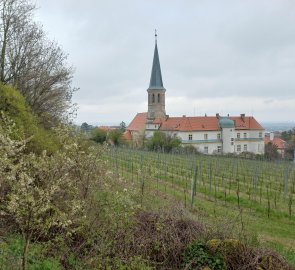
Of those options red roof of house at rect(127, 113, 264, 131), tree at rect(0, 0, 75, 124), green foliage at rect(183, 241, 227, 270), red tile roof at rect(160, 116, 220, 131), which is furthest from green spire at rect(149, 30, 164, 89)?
green foliage at rect(183, 241, 227, 270)

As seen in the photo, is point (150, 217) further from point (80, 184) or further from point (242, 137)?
point (242, 137)

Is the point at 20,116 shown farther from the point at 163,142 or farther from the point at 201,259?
the point at 163,142

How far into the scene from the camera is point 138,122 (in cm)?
8444

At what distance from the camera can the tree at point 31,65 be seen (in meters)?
17.3

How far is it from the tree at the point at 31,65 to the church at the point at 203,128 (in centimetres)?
4441

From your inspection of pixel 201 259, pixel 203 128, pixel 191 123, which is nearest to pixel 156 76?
pixel 191 123

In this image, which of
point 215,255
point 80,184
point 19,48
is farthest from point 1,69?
point 215,255

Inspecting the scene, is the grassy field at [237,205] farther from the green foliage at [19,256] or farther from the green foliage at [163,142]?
the green foliage at [163,142]

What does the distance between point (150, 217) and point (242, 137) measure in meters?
67.7

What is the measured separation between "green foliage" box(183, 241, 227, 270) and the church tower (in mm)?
69487

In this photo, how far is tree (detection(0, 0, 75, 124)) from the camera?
56.9 ft

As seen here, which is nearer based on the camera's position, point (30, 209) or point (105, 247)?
point (30, 209)

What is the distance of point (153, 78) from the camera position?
75.9 meters

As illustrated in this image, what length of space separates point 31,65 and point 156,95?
5806 cm
